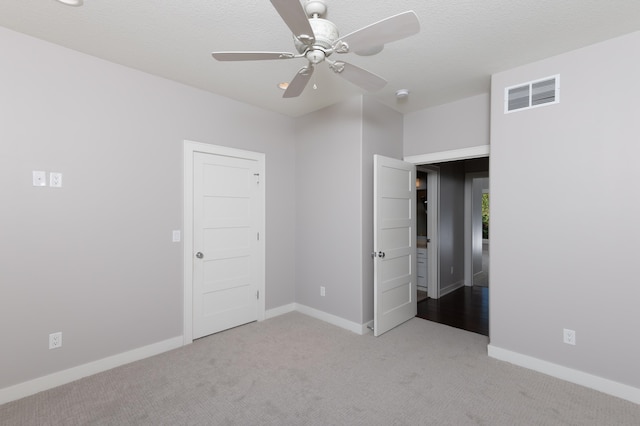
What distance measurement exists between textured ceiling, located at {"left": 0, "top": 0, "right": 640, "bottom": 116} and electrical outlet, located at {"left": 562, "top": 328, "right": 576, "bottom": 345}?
2.34 meters

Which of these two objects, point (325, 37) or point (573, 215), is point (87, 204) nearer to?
point (325, 37)

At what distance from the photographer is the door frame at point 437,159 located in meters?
3.44

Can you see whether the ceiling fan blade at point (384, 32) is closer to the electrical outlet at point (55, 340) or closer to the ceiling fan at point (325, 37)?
the ceiling fan at point (325, 37)

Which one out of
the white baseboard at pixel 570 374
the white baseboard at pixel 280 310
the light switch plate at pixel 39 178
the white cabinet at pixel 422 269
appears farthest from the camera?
the white cabinet at pixel 422 269

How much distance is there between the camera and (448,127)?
370 centimetres

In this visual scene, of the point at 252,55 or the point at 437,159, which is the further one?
the point at 437,159

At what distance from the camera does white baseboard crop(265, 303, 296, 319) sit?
13.2 feet

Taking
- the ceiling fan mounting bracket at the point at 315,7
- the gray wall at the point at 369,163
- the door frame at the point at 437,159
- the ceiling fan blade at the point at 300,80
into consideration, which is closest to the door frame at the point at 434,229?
the door frame at the point at 437,159

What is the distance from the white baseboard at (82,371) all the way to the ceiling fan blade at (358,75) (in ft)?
9.84

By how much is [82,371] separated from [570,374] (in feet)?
13.4

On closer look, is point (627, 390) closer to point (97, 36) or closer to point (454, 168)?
point (454, 168)

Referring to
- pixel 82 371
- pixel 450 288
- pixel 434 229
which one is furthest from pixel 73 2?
pixel 450 288

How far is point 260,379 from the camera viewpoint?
2557 millimetres

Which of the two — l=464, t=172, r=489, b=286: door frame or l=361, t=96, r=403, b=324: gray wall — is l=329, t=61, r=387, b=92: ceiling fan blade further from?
l=464, t=172, r=489, b=286: door frame
